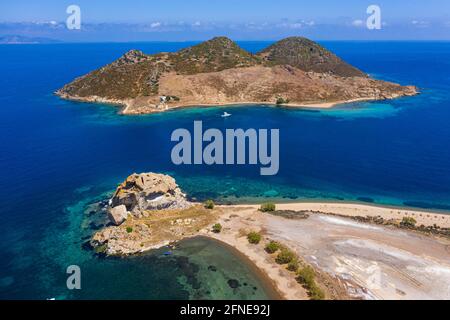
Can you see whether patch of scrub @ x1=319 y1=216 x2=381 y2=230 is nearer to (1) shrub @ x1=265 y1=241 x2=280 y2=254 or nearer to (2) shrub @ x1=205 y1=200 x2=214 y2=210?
(1) shrub @ x1=265 y1=241 x2=280 y2=254

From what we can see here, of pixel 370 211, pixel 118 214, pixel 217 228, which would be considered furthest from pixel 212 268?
pixel 370 211

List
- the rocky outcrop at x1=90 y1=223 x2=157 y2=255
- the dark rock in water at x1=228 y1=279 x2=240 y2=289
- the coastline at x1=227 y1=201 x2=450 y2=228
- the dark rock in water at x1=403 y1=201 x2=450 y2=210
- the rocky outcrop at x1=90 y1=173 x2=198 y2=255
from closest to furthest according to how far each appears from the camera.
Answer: the dark rock in water at x1=228 y1=279 x2=240 y2=289, the rocky outcrop at x1=90 y1=223 x2=157 y2=255, the rocky outcrop at x1=90 y1=173 x2=198 y2=255, the coastline at x1=227 y1=201 x2=450 y2=228, the dark rock in water at x1=403 y1=201 x2=450 y2=210

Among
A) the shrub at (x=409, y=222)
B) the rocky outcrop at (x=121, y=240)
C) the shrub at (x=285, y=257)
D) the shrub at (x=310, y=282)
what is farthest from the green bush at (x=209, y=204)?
the shrub at (x=409, y=222)

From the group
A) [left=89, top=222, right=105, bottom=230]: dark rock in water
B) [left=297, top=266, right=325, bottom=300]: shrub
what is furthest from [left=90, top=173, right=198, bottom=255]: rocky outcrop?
[left=297, top=266, right=325, bottom=300]: shrub

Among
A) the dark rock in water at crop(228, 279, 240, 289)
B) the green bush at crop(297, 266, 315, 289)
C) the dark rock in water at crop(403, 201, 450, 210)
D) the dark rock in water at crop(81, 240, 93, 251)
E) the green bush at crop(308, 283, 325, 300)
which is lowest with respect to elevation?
the dark rock in water at crop(228, 279, 240, 289)

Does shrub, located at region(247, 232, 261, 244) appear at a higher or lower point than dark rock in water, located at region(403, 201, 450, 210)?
lower
